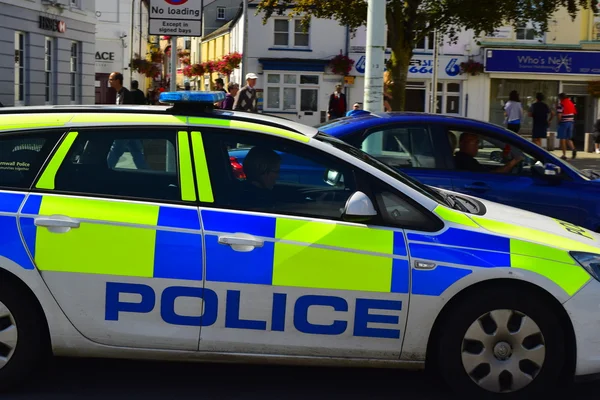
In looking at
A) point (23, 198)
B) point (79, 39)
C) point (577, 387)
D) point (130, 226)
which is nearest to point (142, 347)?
point (130, 226)

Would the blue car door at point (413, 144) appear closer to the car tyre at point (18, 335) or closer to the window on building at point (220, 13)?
the car tyre at point (18, 335)

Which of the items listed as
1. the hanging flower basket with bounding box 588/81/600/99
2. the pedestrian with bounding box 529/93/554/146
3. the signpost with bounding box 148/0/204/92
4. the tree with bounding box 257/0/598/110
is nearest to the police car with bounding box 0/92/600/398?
the signpost with bounding box 148/0/204/92

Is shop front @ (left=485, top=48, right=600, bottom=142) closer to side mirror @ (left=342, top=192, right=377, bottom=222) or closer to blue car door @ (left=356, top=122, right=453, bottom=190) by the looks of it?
blue car door @ (left=356, top=122, right=453, bottom=190)

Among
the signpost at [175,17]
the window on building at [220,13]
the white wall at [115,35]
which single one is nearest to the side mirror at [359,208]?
the signpost at [175,17]

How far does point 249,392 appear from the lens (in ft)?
16.8

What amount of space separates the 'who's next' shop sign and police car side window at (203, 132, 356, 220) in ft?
22.4

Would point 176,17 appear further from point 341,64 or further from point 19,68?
point 341,64

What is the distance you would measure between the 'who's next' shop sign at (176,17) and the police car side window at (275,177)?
269 inches

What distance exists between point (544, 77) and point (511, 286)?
125ft

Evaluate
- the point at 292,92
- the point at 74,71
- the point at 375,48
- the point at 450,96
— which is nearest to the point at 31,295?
the point at 375,48

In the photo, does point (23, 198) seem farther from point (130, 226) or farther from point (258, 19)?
point (258, 19)

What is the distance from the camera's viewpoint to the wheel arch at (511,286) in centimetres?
481

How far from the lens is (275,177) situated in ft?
16.5

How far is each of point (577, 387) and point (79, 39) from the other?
2822cm
